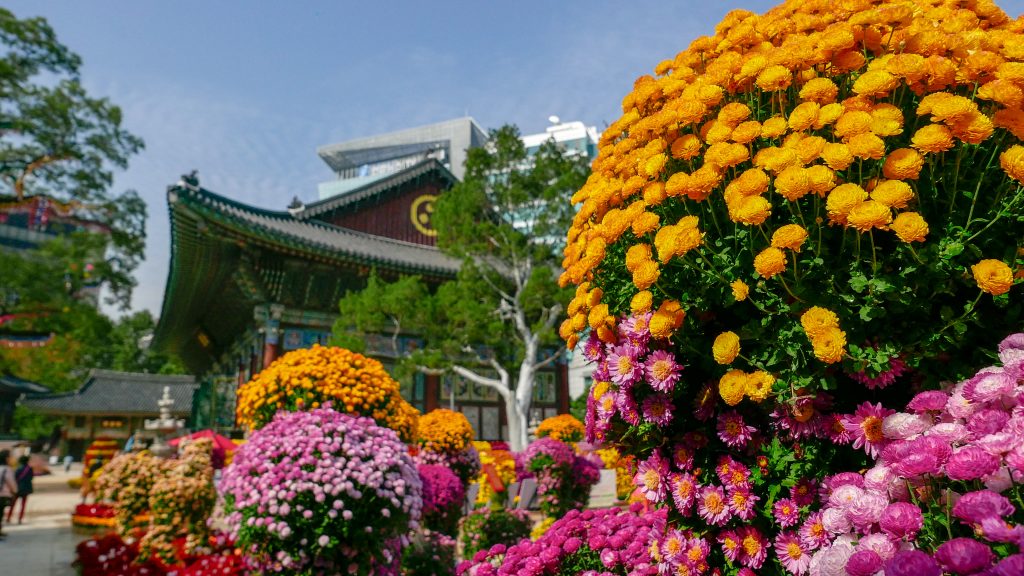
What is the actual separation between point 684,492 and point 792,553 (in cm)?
40

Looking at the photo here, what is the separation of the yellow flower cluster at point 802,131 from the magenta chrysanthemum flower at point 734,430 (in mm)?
397

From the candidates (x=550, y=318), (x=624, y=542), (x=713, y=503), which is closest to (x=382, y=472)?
(x=624, y=542)

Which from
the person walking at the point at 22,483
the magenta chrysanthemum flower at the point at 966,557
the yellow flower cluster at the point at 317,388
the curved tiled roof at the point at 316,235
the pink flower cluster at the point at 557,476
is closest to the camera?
the magenta chrysanthemum flower at the point at 966,557

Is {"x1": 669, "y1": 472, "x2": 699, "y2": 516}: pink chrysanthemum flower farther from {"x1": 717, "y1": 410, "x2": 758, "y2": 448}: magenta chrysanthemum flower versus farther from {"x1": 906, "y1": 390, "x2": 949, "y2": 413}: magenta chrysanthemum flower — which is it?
{"x1": 906, "y1": 390, "x2": 949, "y2": 413}: magenta chrysanthemum flower

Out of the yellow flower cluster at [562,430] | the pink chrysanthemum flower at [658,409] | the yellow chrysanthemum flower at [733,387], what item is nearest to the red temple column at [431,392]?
the yellow flower cluster at [562,430]

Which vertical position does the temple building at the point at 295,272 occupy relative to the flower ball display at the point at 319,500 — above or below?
above

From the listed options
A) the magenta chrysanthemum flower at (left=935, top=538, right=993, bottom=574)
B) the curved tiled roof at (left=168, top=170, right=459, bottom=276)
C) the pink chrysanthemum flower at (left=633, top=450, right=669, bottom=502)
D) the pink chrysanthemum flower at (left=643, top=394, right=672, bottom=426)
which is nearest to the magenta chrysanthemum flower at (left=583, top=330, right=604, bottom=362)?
the pink chrysanthemum flower at (left=643, top=394, right=672, bottom=426)

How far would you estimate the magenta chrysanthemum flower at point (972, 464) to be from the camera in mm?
1478

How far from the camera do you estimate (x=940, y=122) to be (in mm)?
2006

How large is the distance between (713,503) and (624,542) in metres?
0.80

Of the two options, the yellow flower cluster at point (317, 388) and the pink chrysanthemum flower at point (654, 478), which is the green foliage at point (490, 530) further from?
the pink chrysanthemum flower at point (654, 478)

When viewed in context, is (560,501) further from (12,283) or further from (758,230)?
(12,283)

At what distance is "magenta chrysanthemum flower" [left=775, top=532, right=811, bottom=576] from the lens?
208 cm

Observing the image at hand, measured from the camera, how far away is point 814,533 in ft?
6.72
